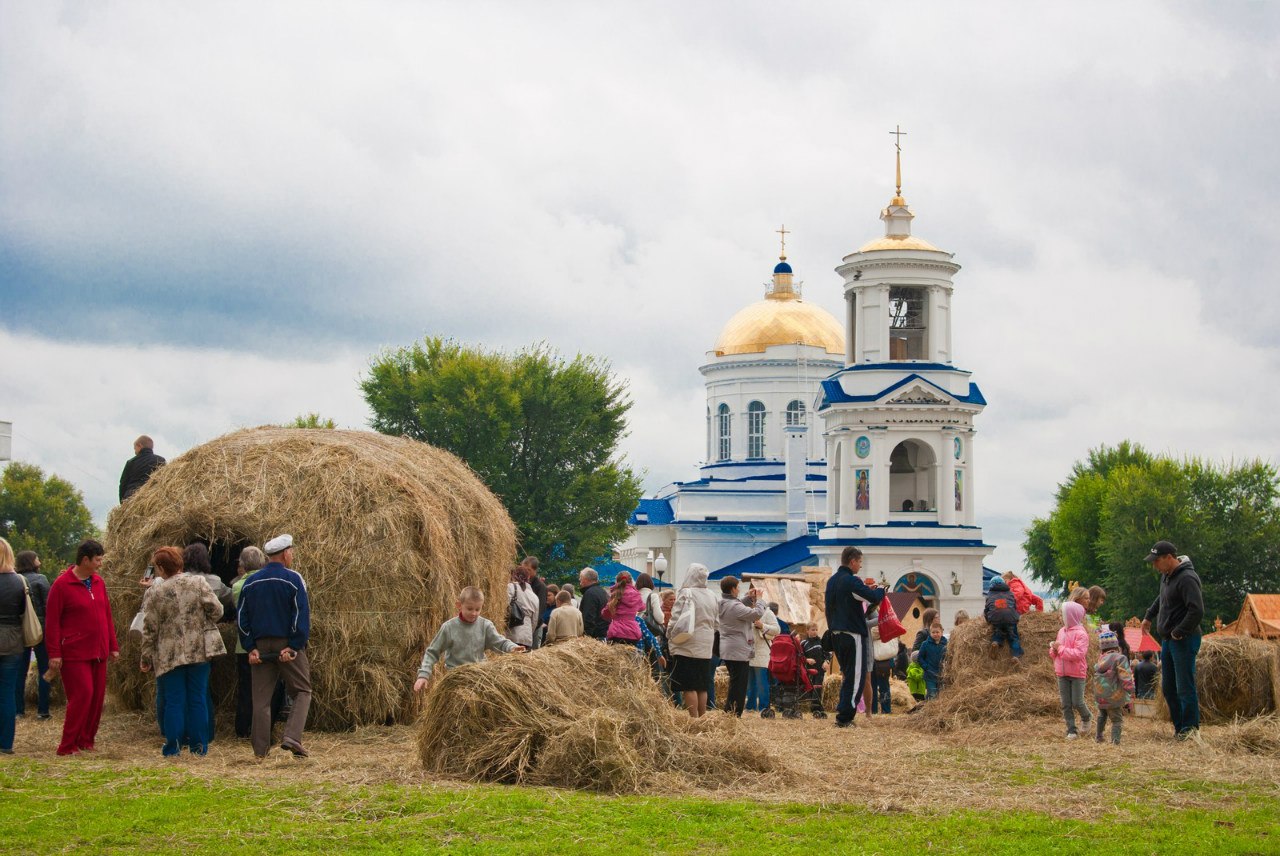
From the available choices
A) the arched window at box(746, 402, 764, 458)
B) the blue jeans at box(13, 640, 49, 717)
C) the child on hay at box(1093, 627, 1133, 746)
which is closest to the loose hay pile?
the child on hay at box(1093, 627, 1133, 746)

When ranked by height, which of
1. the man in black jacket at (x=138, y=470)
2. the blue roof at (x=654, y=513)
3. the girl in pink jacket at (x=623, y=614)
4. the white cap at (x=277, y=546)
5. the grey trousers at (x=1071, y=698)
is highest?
the blue roof at (x=654, y=513)

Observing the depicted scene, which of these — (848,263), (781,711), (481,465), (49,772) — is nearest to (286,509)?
(49,772)

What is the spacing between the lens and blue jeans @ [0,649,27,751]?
14148 millimetres

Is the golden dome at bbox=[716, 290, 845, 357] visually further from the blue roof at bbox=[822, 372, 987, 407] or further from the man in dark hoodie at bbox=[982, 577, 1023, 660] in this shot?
the man in dark hoodie at bbox=[982, 577, 1023, 660]

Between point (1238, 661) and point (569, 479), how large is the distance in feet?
132

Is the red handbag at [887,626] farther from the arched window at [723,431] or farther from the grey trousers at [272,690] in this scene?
the arched window at [723,431]

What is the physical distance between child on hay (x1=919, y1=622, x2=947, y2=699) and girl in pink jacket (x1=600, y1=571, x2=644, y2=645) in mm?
5807

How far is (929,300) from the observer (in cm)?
5909

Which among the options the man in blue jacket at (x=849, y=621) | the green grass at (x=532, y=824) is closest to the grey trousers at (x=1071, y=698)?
the man in blue jacket at (x=849, y=621)

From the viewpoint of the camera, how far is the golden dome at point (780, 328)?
78.0 meters

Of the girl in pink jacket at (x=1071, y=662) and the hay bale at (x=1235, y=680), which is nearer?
the girl in pink jacket at (x=1071, y=662)

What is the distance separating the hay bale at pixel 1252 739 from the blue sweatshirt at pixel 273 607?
8.04 meters

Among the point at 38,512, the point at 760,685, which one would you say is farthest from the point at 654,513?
the point at 760,685

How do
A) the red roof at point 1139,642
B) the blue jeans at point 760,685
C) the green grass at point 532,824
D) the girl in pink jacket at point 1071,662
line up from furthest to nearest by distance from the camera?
the red roof at point 1139,642 < the blue jeans at point 760,685 < the girl in pink jacket at point 1071,662 < the green grass at point 532,824
